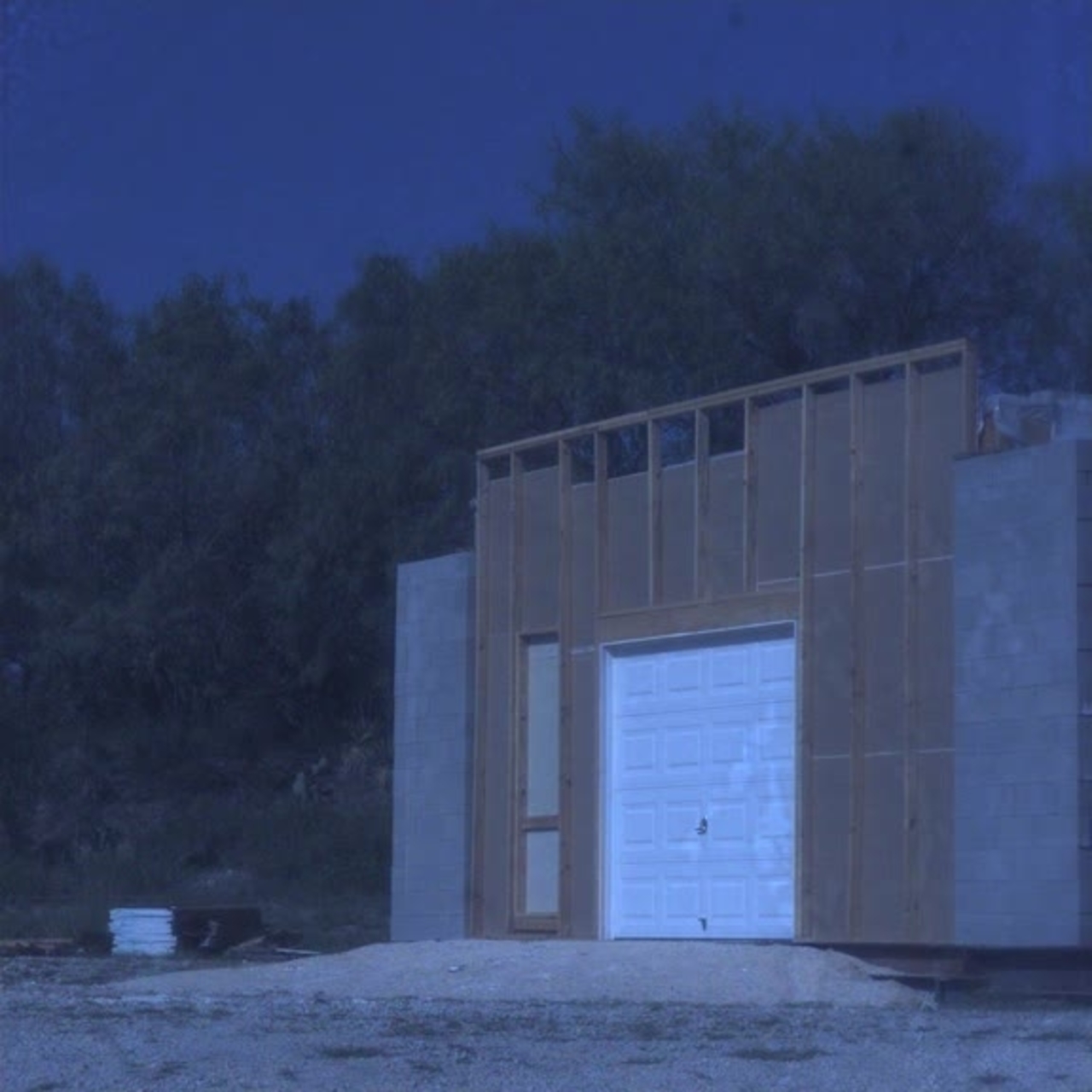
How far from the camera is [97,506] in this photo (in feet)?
134


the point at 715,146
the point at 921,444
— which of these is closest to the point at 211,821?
the point at 715,146

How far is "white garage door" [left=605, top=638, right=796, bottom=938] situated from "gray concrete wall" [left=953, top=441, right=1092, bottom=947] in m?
2.15

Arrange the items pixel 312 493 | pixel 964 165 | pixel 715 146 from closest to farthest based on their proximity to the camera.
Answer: pixel 964 165, pixel 715 146, pixel 312 493

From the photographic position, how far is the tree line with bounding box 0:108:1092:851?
3278 centimetres

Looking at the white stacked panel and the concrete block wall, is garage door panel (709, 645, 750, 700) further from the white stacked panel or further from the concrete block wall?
the white stacked panel

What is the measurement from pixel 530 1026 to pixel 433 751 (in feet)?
31.6

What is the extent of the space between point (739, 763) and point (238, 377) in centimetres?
2475

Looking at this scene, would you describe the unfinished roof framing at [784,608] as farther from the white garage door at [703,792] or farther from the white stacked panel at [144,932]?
the white stacked panel at [144,932]

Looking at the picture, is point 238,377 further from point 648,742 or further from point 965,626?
point 965,626

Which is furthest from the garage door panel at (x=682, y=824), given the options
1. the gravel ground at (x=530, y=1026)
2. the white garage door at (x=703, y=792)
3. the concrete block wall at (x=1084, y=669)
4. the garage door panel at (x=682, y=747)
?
the concrete block wall at (x=1084, y=669)

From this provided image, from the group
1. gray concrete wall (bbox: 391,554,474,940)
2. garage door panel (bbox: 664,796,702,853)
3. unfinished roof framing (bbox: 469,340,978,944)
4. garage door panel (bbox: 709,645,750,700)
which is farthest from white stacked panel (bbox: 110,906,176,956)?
garage door panel (bbox: 709,645,750,700)

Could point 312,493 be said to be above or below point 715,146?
below

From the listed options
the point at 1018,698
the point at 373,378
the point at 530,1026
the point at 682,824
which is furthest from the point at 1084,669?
the point at 373,378

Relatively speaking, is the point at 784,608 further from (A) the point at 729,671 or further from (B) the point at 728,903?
(B) the point at 728,903
